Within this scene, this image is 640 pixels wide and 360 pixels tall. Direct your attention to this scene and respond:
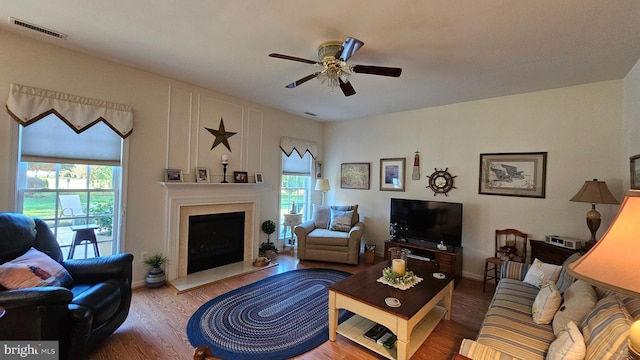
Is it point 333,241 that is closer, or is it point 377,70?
point 377,70

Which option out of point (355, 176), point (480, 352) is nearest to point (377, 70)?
point (480, 352)

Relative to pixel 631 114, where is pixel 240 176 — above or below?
below

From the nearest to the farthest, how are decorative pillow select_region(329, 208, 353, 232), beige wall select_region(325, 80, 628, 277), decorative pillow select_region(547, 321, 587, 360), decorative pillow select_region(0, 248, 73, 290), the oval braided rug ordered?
decorative pillow select_region(547, 321, 587, 360) < decorative pillow select_region(0, 248, 73, 290) < the oval braided rug < beige wall select_region(325, 80, 628, 277) < decorative pillow select_region(329, 208, 353, 232)

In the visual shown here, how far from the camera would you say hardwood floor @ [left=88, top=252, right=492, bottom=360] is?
82.7 inches

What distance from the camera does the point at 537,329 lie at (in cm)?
181

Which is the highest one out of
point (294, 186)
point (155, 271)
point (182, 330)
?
point (294, 186)

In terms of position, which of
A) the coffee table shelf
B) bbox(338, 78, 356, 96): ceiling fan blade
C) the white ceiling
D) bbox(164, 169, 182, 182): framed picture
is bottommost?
the coffee table shelf

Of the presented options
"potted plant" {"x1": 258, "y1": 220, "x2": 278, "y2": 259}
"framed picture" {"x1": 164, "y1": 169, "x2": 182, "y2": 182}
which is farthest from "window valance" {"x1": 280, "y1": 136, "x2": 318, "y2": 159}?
"framed picture" {"x1": 164, "y1": 169, "x2": 182, "y2": 182}

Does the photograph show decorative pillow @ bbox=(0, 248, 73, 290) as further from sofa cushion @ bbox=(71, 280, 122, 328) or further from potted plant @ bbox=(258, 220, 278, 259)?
potted plant @ bbox=(258, 220, 278, 259)

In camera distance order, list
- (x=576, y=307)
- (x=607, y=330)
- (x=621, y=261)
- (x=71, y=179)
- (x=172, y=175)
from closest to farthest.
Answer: (x=621, y=261), (x=607, y=330), (x=576, y=307), (x=71, y=179), (x=172, y=175)

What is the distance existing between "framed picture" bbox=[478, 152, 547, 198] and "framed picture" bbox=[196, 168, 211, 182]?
158 inches

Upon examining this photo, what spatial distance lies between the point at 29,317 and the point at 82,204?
5.63ft

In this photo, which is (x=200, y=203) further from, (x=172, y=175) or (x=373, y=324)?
(x=373, y=324)

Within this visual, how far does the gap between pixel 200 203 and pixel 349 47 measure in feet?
9.57
